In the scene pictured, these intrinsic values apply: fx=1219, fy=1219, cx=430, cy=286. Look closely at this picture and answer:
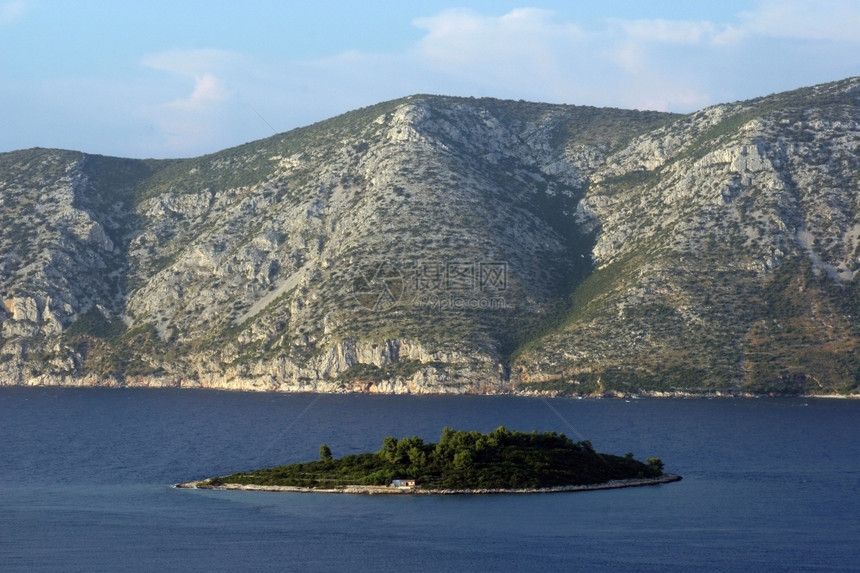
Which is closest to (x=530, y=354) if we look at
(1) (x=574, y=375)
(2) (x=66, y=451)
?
(1) (x=574, y=375)

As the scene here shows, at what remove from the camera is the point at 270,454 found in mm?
123250

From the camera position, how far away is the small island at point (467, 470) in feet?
323

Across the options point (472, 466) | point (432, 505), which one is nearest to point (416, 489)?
point (432, 505)

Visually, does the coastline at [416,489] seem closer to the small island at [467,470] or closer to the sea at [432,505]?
the small island at [467,470]

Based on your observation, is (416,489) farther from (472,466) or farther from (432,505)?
(472,466)

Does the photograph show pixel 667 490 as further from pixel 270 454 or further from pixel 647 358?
pixel 647 358

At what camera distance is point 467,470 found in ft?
328

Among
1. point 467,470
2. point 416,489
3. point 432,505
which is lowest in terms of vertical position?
point 432,505

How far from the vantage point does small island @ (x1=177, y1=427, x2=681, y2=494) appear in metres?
98.4

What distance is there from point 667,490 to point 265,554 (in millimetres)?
35451

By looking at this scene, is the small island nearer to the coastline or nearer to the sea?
the coastline
